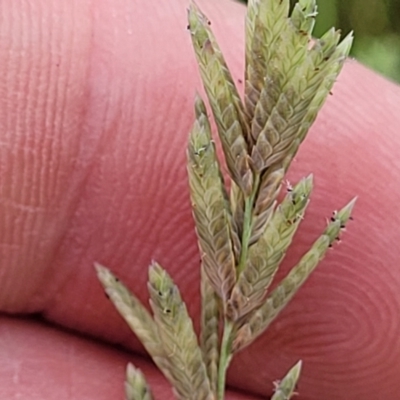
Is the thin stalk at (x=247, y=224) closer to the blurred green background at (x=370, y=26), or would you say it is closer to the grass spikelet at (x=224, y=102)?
the grass spikelet at (x=224, y=102)

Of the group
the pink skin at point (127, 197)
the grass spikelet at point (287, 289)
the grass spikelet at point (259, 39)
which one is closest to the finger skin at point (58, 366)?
the pink skin at point (127, 197)

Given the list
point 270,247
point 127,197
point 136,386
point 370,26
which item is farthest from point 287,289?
point 370,26

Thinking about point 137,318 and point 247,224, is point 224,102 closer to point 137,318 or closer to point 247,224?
point 247,224

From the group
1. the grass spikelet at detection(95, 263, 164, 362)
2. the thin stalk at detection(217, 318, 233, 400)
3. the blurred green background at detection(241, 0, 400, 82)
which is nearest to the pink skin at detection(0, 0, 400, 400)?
the grass spikelet at detection(95, 263, 164, 362)

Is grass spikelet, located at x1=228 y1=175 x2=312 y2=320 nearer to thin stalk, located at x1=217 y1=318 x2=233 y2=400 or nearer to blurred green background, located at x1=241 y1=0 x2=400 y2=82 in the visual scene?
thin stalk, located at x1=217 y1=318 x2=233 y2=400

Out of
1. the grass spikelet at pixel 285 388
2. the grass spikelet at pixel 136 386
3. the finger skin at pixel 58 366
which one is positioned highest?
the grass spikelet at pixel 285 388

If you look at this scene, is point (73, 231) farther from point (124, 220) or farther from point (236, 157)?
point (236, 157)
